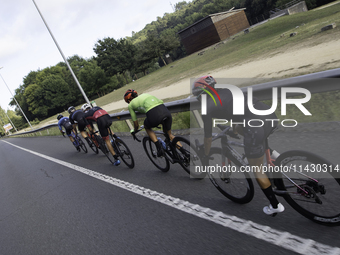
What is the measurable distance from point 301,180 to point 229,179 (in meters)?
1.10

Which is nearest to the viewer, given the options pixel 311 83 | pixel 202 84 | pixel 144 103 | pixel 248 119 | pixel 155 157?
pixel 248 119

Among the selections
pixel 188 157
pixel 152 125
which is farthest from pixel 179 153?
pixel 152 125

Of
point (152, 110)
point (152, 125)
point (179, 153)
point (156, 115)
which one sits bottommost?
point (179, 153)

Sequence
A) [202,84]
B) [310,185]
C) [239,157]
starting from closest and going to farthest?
[310,185]
[202,84]
[239,157]

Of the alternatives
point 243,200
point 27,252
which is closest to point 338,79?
point 243,200

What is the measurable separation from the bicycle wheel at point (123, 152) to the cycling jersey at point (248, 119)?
368cm

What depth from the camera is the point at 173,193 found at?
177 inches

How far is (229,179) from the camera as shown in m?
3.67

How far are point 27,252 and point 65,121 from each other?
24.5 ft

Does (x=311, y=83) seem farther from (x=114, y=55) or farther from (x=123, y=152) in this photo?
(x=114, y=55)

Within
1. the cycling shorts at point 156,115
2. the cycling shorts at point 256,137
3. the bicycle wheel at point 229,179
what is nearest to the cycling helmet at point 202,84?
the cycling shorts at point 256,137

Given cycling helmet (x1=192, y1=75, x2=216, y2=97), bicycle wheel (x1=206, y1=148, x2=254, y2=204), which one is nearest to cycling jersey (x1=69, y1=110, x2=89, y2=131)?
bicycle wheel (x1=206, y1=148, x2=254, y2=204)

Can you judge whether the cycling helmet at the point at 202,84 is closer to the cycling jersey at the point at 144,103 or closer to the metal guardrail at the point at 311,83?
the cycling jersey at the point at 144,103

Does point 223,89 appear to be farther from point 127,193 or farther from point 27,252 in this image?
point 27,252
